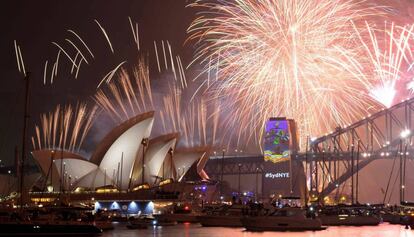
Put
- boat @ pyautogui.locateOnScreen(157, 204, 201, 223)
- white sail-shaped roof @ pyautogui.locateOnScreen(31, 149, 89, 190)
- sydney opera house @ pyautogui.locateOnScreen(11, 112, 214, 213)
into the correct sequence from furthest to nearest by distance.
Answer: white sail-shaped roof @ pyautogui.locateOnScreen(31, 149, 89, 190) < sydney opera house @ pyautogui.locateOnScreen(11, 112, 214, 213) < boat @ pyautogui.locateOnScreen(157, 204, 201, 223)

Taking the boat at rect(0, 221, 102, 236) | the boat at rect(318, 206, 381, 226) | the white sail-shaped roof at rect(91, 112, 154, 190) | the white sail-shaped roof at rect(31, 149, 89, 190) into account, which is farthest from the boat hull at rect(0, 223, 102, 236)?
the white sail-shaped roof at rect(31, 149, 89, 190)

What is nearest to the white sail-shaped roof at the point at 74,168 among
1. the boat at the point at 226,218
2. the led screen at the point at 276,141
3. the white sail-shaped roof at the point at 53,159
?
the white sail-shaped roof at the point at 53,159

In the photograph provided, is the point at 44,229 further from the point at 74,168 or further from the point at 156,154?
the point at 156,154

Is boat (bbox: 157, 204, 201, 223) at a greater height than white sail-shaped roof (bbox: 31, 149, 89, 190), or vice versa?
white sail-shaped roof (bbox: 31, 149, 89, 190)

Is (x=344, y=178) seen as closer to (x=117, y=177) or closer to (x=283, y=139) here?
(x=283, y=139)

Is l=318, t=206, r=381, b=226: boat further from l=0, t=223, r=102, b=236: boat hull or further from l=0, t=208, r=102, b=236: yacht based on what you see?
l=0, t=223, r=102, b=236: boat hull

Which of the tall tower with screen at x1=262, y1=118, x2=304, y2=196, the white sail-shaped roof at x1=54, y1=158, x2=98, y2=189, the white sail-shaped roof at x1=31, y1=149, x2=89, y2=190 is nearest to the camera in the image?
the white sail-shaped roof at x1=31, y1=149, x2=89, y2=190
